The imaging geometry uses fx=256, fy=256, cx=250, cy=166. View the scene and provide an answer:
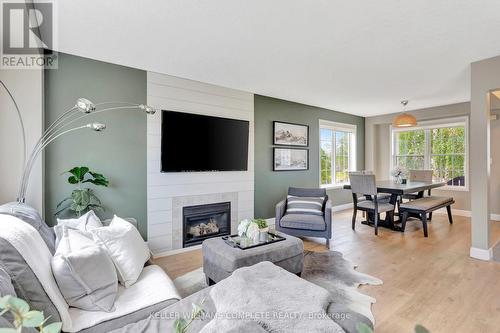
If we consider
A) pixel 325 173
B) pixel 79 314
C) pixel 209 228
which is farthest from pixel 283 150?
pixel 79 314

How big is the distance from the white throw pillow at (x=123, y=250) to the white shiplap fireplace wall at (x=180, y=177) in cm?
147

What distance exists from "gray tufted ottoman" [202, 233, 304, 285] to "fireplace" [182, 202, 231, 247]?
3.81ft

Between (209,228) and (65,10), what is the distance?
2964mm

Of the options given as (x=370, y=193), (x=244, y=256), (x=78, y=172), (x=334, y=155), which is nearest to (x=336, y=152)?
(x=334, y=155)

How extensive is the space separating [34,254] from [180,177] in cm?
232

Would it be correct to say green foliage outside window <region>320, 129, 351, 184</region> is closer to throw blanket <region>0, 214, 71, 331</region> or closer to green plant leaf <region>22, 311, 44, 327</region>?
throw blanket <region>0, 214, 71, 331</region>

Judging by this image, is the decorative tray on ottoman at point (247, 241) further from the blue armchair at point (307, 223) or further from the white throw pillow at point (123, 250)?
the blue armchair at point (307, 223)

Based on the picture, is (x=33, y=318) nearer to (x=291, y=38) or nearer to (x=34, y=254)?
(x=34, y=254)

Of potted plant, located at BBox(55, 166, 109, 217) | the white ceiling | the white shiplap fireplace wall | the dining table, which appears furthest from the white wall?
the dining table

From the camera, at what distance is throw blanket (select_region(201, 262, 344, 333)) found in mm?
1020

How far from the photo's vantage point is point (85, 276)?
55.6 inches

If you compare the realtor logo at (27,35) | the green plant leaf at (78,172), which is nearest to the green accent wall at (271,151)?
the green plant leaf at (78,172)

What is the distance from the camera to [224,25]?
2240 mm

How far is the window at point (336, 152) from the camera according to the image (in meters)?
5.82
